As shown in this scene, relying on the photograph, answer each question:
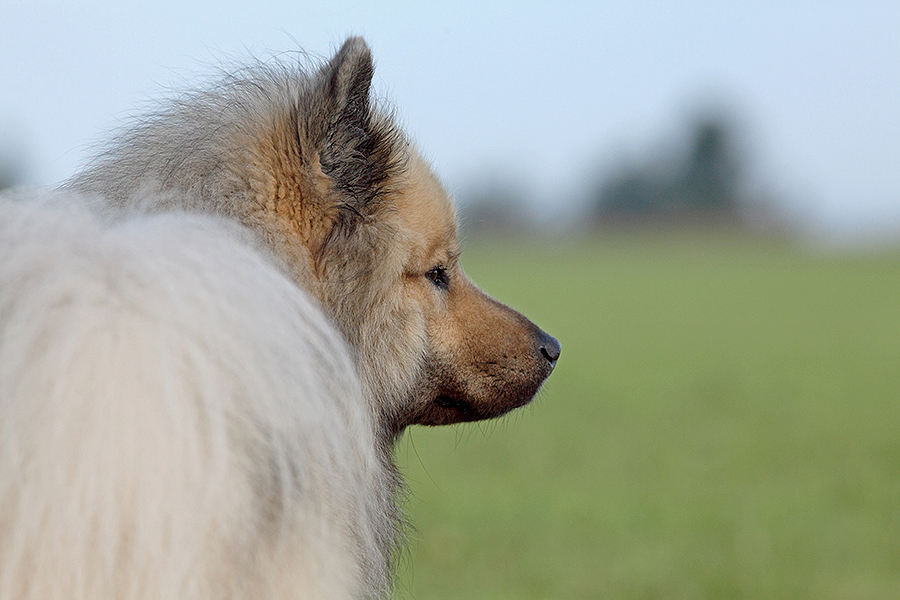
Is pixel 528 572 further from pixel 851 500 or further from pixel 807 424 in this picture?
pixel 807 424

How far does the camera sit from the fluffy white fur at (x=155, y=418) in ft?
5.00

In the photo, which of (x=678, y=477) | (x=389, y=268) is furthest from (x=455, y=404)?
(x=678, y=477)

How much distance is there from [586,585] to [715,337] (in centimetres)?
1326

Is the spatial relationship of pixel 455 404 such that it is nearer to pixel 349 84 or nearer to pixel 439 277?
→ pixel 439 277

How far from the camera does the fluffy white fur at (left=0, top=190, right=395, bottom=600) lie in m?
1.53

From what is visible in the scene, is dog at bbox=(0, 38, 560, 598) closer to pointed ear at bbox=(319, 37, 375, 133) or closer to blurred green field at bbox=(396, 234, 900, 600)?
pointed ear at bbox=(319, 37, 375, 133)

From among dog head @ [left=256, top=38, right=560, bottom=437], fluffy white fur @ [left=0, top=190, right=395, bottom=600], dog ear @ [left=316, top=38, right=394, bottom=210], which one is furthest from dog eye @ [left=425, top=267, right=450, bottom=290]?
fluffy white fur @ [left=0, top=190, right=395, bottom=600]

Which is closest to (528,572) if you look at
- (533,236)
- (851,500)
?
(851,500)

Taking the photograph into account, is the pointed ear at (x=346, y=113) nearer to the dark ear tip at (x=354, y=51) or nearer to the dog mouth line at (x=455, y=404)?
the dark ear tip at (x=354, y=51)

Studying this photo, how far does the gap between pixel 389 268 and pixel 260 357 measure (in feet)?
2.81

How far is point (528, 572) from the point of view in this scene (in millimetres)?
5117

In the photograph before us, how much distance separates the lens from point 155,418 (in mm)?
1560

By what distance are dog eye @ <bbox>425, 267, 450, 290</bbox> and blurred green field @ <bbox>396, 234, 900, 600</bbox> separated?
58 cm

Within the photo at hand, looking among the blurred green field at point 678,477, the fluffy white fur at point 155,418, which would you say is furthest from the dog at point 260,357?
the blurred green field at point 678,477
